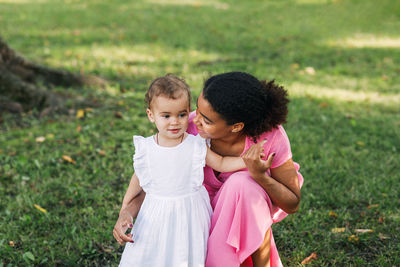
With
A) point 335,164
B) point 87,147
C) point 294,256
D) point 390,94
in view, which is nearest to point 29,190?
point 87,147

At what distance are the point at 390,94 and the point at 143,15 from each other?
6470 mm

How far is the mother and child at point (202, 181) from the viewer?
2037mm

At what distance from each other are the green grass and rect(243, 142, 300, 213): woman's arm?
2.41 feet

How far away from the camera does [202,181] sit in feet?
6.94

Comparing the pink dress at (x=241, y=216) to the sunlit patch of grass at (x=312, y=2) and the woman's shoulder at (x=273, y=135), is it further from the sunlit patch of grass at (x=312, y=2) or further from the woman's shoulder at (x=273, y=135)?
the sunlit patch of grass at (x=312, y=2)

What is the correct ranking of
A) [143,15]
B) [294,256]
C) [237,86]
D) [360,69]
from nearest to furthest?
1. [237,86]
2. [294,256]
3. [360,69]
4. [143,15]

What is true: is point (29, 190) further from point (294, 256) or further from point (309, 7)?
point (309, 7)

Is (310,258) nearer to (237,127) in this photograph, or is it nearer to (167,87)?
(237,127)

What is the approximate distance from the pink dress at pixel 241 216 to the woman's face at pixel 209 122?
21cm

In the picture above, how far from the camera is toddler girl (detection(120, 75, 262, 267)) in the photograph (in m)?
2.07

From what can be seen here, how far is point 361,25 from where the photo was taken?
9586 millimetres

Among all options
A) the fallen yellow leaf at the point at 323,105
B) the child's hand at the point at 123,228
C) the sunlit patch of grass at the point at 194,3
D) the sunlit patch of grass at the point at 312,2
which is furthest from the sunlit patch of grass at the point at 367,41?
the child's hand at the point at 123,228

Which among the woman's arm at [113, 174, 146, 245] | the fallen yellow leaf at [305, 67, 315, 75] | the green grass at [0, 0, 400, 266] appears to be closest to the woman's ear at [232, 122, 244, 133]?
the woman's arm at [113, 174, 146, 245]

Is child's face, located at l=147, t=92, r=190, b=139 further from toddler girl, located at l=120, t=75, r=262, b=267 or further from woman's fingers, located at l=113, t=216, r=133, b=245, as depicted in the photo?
woman's fingers, located at l=113, t=216, r=133, b=245
